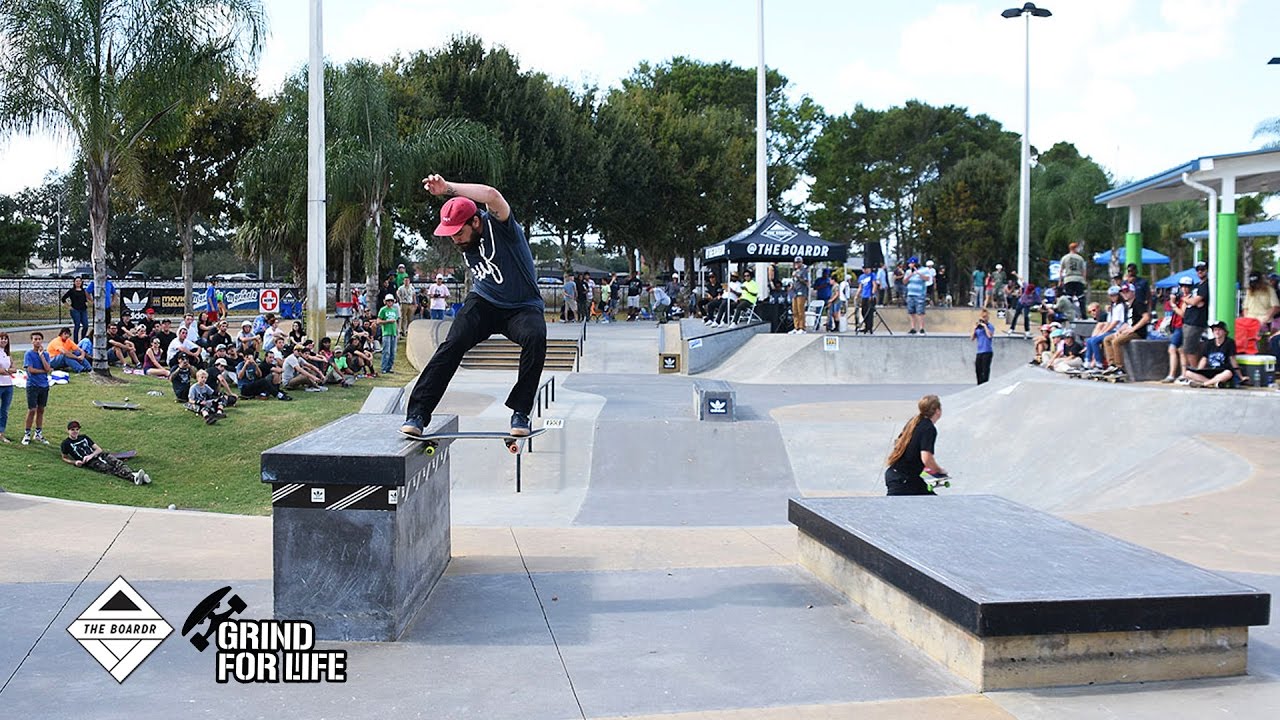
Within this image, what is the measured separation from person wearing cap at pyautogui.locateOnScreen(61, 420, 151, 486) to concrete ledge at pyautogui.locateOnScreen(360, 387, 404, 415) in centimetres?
366

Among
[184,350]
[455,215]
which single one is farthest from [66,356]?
[455,215]

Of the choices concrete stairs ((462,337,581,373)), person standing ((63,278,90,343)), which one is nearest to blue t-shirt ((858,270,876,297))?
concrete stairs ((462,337,581,373))

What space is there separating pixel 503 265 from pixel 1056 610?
3.55 m

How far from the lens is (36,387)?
14.6 metres

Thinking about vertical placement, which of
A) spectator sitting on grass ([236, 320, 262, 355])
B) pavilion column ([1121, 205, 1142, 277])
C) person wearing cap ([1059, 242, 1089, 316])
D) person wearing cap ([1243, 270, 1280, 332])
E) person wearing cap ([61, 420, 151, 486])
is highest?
pavilion column ([1121, 205, 1142, 277])

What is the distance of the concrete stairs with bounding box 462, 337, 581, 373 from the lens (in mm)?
26578

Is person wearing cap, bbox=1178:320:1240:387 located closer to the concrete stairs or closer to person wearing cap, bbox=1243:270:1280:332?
person wearing cap, bbox=1243:270:1280:332

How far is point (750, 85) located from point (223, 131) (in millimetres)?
41306

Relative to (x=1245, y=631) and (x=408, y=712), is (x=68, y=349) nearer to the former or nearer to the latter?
(x=408, y=712)

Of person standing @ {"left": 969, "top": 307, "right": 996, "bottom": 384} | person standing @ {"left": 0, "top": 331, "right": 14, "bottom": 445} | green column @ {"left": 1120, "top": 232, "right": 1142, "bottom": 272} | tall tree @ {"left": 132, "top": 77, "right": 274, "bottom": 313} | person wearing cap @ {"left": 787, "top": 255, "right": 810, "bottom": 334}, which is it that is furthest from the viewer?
tall tree @ {"left": 132, "top": 77, "right": 274, "bottom": 313}

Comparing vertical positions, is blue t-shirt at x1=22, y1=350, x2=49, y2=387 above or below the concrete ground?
above

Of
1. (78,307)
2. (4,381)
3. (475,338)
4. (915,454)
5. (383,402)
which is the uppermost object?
(78,307)

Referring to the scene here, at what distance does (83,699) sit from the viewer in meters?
4.89

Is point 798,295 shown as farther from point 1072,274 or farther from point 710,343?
point 1072,274
